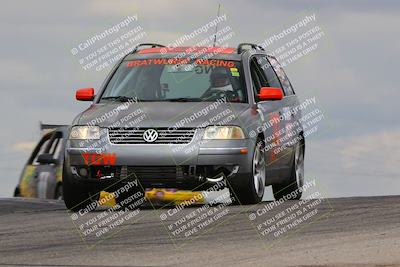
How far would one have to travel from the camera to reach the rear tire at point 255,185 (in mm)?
14477

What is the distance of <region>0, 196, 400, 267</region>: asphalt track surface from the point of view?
963cm

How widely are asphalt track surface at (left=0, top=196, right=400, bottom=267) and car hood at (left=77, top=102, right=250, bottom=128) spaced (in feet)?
3.32

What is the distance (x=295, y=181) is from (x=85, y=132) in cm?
390

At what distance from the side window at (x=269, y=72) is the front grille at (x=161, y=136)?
2778 mm

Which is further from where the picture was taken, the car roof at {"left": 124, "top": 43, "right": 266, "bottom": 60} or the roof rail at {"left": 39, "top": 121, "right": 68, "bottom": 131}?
the roof rail at {"left": 39, "top": 121, "right": 68, "bottom": 131}

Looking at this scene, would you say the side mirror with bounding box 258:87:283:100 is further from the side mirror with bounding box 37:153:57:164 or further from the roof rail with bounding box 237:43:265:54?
the side mirror with bounding box 37:153:57:164

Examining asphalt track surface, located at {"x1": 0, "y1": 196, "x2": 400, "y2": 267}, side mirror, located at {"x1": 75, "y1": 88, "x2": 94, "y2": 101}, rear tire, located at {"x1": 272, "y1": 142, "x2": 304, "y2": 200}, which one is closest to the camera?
asphalt track surface, located at {"x1": 0, "y1": 196, "x2": 400, "y2": 267}

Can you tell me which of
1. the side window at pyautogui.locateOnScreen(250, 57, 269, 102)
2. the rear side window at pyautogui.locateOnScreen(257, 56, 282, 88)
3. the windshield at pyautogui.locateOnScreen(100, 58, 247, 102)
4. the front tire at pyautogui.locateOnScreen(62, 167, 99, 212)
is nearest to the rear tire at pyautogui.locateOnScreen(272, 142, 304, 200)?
the rear side window at pyautogui.locateOnScreen(257, 56, 282, 88)

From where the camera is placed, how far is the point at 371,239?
10797 mm

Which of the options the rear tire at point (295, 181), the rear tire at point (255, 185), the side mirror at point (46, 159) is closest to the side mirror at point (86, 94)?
the rear tire at point (255, 185)

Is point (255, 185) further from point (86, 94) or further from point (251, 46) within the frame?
point (251, 46)

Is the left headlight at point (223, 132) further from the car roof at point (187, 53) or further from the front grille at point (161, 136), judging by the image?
the car roof at point (187, 53)

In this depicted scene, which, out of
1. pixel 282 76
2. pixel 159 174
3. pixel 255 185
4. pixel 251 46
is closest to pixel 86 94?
pixel 159 174

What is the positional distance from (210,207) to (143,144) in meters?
1.05
